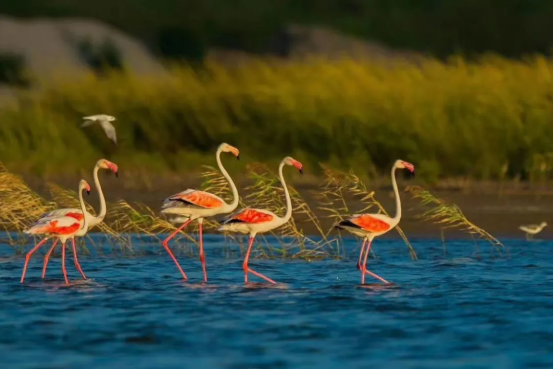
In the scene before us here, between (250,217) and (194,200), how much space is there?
56 centimetres

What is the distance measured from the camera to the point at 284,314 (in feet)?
34.9

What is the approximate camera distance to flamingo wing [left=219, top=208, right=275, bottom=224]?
39.8ft

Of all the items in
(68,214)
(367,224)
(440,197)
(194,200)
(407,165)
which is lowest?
(367,224)

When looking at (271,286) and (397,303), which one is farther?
(271,286)

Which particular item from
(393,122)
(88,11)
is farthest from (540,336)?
(88,11)

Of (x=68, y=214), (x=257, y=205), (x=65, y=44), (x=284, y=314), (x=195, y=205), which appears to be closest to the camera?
(x=284, y=314)

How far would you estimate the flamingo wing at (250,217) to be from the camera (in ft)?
39.8

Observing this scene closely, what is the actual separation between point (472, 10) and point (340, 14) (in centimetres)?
426

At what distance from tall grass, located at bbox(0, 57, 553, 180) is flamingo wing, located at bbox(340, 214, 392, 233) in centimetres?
572

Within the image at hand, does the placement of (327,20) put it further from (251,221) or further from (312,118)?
(251,221)

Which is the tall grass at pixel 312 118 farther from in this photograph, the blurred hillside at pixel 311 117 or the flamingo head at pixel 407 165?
the flamingo head at pixel 407 165

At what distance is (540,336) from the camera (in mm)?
9781

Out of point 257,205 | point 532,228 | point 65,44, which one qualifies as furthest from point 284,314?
point 65,44

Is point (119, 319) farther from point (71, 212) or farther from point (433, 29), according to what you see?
point (433, 29)
